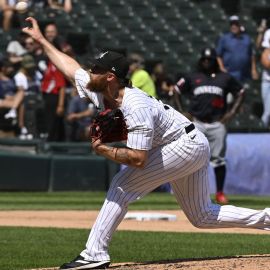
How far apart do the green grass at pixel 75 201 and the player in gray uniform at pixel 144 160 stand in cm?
633

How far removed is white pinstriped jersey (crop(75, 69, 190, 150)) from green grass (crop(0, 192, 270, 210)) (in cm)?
664

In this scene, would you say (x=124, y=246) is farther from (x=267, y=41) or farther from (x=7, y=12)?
(x=7, y=12)

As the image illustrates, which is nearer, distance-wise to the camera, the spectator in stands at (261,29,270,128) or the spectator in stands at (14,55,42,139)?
the spectator in stands at (14,55,42,139)

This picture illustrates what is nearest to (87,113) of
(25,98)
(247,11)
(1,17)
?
(25,98)

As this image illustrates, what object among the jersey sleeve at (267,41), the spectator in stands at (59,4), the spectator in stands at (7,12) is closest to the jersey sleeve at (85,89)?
the jersey sleeve at (267,41)

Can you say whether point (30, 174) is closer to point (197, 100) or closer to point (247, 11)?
point (197, 100)

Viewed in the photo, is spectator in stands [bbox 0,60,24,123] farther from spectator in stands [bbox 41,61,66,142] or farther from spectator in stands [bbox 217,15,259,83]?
spectator in stands [bbox 217,15,259,83]

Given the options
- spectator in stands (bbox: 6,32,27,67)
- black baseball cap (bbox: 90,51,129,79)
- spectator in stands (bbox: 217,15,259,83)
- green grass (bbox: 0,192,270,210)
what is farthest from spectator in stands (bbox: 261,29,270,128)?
black baseball cap (bbox: 90,51,129,79)

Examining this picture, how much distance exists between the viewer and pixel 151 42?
77.8 ft

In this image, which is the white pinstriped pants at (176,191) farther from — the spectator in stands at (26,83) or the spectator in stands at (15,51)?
the spectator in stands at (15,51)

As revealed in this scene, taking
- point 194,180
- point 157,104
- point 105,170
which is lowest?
point 105,170

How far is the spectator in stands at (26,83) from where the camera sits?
18.5m

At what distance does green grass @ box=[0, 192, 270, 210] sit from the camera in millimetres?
14133

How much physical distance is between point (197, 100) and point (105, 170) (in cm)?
367
